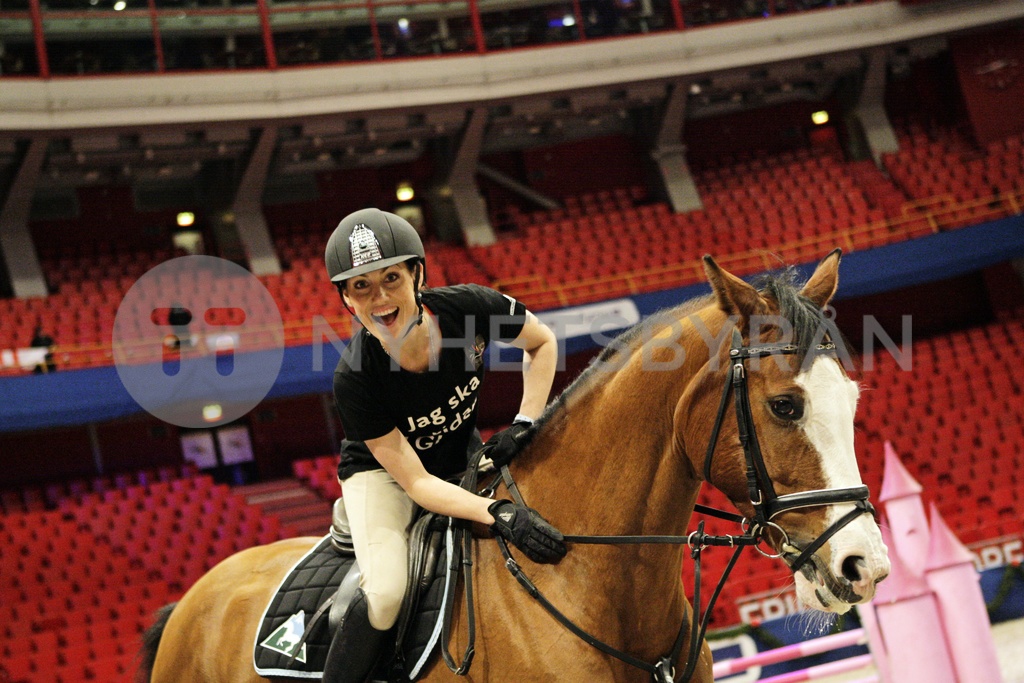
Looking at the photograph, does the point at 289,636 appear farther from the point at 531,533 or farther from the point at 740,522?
the point at 740,522

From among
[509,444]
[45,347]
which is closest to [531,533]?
[509,444]

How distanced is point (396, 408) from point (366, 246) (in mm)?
582

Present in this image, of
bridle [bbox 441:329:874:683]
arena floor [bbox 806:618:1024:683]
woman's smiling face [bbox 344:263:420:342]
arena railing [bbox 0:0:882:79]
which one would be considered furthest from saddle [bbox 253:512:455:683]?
arena railing [bbox 0:0:882:79]

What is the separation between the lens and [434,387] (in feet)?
10.4

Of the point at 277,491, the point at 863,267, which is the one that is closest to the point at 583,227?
the point at 863,267

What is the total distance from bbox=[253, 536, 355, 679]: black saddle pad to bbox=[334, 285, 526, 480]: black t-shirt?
490 mm

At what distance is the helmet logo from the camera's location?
2.97 m

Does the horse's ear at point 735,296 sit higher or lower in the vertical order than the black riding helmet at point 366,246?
lower

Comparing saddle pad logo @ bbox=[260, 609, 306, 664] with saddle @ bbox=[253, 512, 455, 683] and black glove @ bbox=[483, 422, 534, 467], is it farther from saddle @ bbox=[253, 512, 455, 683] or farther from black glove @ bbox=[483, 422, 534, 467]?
black glove @ bbox=[483, 422, 534, 467]

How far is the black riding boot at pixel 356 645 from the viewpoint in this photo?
3.08 metres

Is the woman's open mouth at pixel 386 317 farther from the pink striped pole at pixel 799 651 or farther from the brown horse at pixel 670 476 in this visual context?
the pink striped pole at pixel 799 651

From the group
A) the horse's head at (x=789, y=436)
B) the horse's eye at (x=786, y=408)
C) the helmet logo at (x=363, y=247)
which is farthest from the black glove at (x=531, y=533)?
the helmet logo at (x=363, y=247)

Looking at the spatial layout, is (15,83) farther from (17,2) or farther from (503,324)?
(503,324)

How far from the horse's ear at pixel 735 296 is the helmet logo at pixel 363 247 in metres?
1.09
